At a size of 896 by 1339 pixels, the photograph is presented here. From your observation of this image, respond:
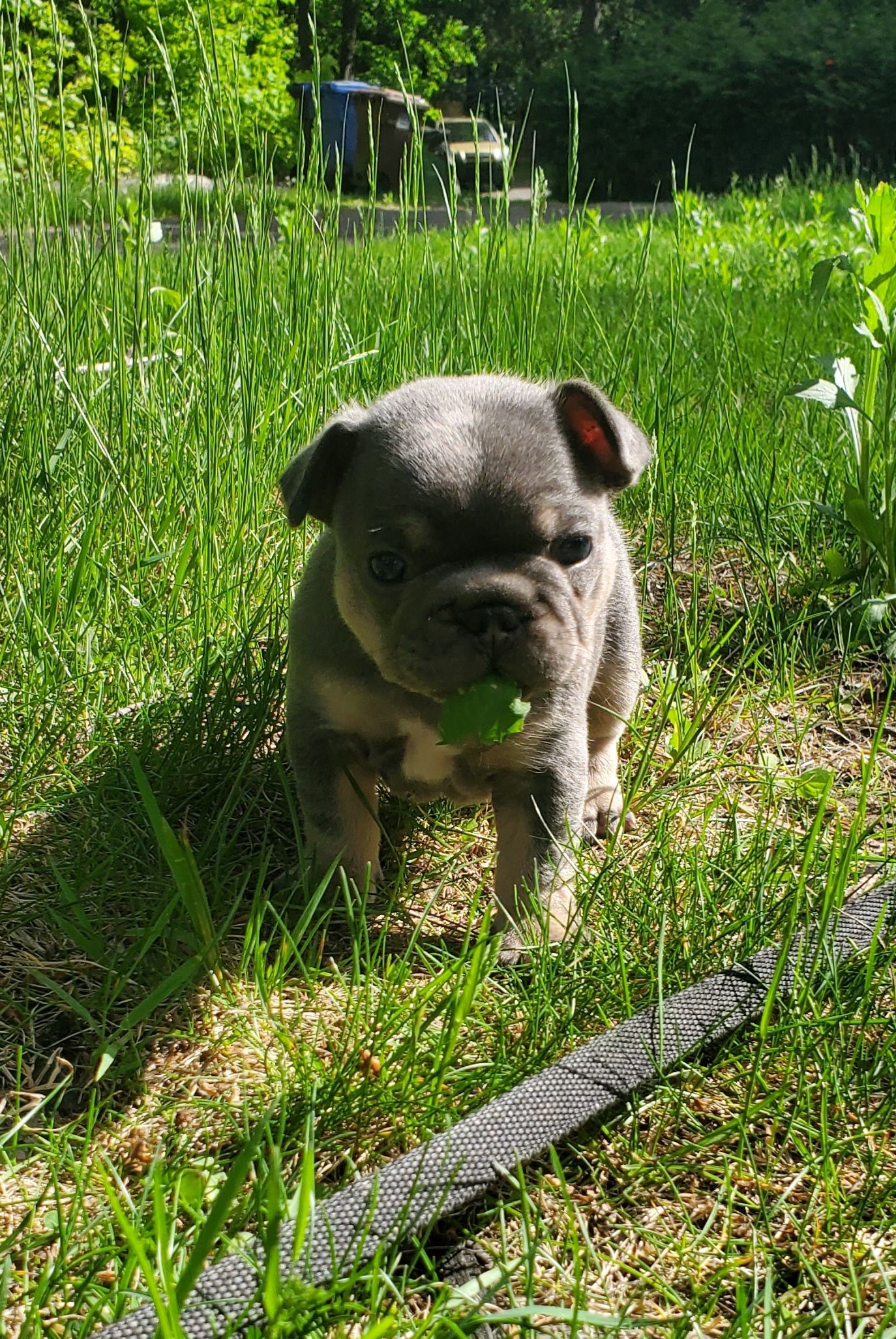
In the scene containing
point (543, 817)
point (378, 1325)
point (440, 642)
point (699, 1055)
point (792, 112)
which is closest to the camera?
point (378, 1325)

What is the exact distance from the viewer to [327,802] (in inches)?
115

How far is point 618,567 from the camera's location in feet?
11.2

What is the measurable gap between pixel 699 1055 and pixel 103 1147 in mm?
1075

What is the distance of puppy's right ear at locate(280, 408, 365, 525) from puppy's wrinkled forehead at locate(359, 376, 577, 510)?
0.06 metres

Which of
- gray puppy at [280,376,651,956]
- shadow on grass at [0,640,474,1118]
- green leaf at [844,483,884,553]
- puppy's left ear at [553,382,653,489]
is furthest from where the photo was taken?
green leaf at [844,483,884,553]

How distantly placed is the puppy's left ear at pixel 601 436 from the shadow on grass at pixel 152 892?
1051 millimetres

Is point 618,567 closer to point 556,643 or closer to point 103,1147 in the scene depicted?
point 556,643

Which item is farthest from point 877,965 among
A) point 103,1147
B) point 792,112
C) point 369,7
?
point 369,7

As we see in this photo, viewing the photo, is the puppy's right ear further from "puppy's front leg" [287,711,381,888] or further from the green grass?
the green grass

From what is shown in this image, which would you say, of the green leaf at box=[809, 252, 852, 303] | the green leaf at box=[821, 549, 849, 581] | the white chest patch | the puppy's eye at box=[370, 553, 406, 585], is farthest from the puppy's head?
the green leaf at box=[821, 549, 849, 581]

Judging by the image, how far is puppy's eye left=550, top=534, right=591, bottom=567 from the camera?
2678 millimetres

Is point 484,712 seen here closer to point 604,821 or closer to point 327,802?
point 327,802

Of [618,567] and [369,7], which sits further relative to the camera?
[369,7]

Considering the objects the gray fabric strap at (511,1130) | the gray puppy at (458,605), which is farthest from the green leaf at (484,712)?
the gray fabric strap at (511,1130)
